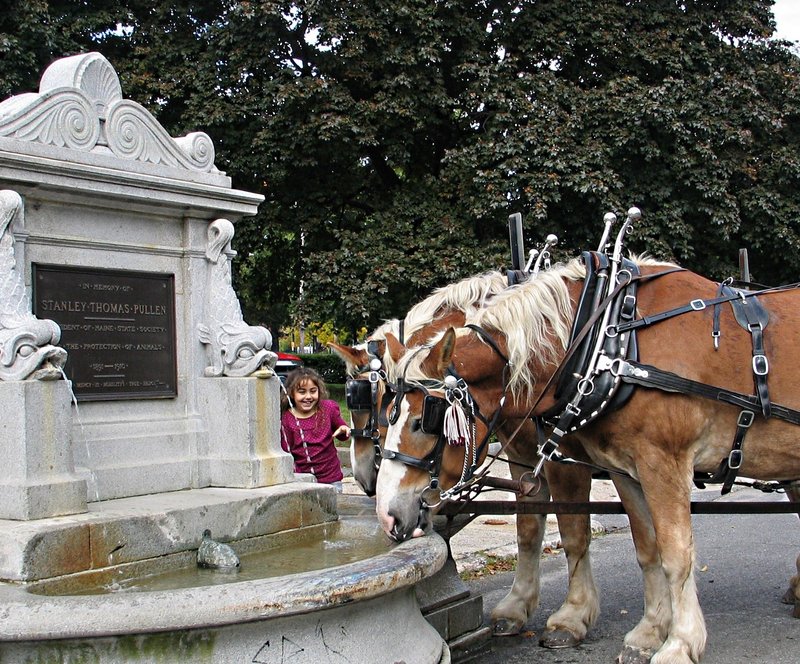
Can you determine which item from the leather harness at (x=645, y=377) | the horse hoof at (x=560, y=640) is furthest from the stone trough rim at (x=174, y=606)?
the horse hoof at (x=560, y=640)

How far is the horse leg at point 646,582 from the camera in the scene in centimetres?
455

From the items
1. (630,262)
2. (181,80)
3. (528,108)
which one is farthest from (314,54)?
(630,262)

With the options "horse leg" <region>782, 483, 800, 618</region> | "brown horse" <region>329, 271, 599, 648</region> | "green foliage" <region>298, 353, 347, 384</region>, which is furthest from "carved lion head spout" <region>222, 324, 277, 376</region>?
"green foliage" <region>298, 353, 347, 384</region>

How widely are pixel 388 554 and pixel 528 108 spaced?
12313 millimetres

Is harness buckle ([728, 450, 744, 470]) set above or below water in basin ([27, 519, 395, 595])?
above

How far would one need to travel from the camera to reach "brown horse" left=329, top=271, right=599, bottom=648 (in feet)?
15.8

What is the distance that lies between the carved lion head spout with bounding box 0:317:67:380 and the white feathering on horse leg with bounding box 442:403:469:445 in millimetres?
1771

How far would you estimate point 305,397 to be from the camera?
248 inches

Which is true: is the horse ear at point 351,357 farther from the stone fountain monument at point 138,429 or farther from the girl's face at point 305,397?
the girl's face at point 305,397

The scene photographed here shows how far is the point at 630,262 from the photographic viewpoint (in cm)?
463

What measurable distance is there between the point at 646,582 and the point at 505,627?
93cm

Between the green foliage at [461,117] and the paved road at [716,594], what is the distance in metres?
7.43

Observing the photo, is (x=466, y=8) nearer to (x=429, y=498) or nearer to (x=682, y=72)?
(x=682, y=72)

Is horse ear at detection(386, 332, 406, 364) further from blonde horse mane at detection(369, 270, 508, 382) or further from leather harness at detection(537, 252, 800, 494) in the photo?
leather harness at detection(537, 252, 800, 494)
